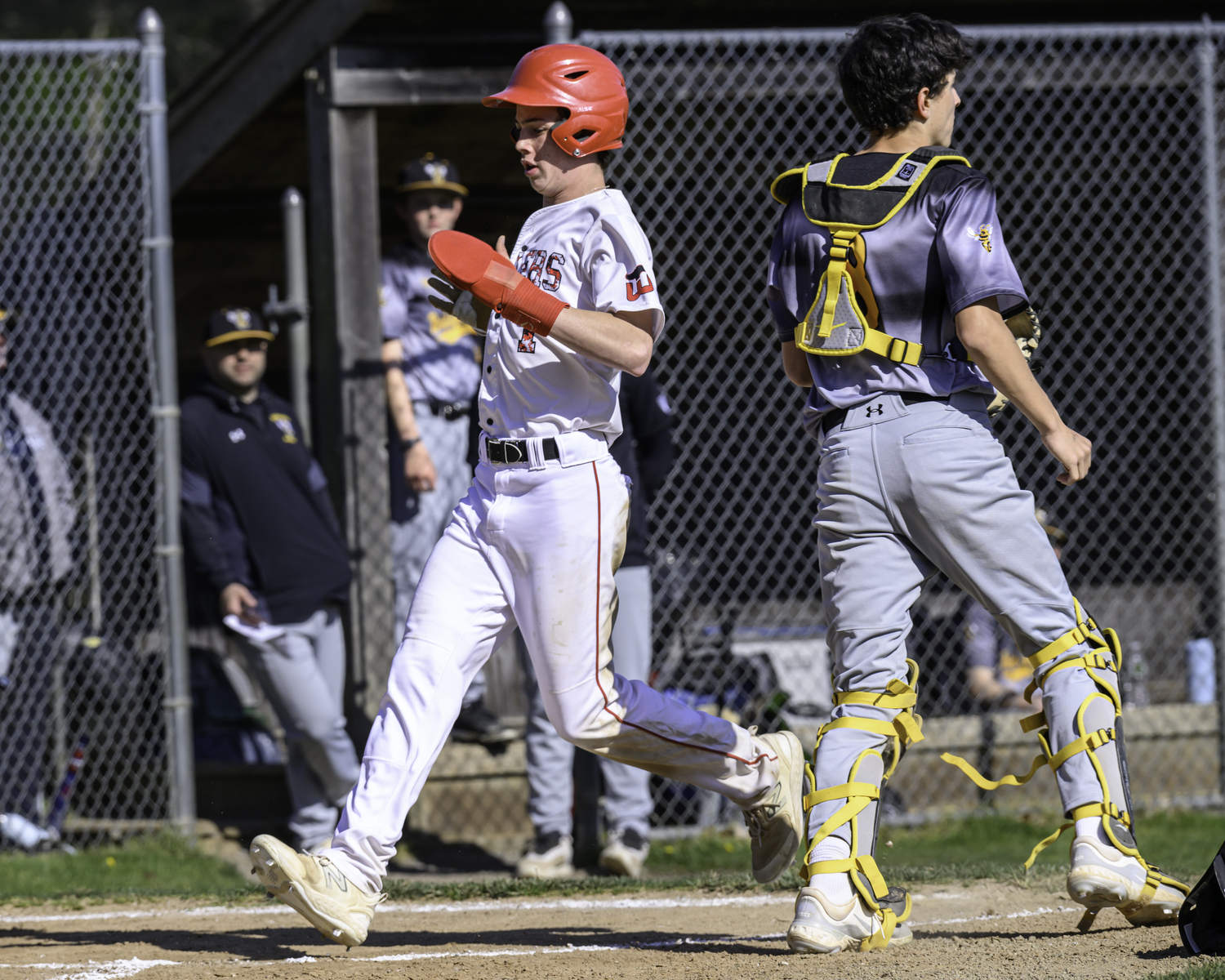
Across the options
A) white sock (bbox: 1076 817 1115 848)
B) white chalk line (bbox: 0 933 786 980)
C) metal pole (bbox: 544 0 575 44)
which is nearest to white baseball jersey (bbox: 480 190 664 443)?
white chalk line (bbox: 0 933 786 980)

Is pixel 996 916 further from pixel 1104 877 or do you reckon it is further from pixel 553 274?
pixel 553 274

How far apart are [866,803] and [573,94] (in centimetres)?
172

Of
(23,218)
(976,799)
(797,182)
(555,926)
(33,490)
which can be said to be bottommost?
(976,799)

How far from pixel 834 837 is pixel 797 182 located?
1465 millimetres

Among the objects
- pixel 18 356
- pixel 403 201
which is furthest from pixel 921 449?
pixel 18 356

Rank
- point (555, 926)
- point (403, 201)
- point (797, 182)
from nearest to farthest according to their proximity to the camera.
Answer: point (797, 182), point (555, 926), point (403, 201)

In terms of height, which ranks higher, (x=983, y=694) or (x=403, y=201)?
(x=403, y=201)

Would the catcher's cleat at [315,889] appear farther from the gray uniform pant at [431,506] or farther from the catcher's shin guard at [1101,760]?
the gray uniform pant at [431,506]

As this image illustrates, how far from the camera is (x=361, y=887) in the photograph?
323 centimetres

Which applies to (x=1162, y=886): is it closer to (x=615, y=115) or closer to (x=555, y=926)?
(x=555, y=926)

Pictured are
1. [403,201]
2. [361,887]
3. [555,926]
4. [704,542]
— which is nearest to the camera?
[361,887]

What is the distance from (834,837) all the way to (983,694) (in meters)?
3.76

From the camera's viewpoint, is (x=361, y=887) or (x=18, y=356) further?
(x=18, y=356)

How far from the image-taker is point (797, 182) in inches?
136
